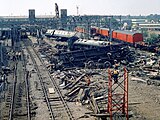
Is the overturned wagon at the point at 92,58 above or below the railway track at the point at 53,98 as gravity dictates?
above

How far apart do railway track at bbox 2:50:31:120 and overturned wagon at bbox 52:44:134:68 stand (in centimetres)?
531

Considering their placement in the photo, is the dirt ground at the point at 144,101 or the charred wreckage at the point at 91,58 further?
the charred wreckage at the point at 91,58

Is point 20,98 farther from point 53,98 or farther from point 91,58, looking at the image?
point 91,58

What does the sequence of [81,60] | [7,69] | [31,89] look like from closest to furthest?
[31,89]
[7,69]
[81,60]

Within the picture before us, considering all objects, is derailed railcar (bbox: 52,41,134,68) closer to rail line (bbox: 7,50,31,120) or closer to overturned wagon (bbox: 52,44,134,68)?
overturned wagon (bbox: 52,44,134,68)

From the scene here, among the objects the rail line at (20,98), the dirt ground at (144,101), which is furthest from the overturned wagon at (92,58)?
the dirt ground at (144,101)

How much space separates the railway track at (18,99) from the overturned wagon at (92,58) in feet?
17.4

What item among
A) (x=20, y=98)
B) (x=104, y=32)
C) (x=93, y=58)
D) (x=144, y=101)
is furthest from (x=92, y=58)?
(x=104, y=32)

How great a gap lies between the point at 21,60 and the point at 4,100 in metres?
18.4

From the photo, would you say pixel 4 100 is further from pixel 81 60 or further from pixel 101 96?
pixel 81 60

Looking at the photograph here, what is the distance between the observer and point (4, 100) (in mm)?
21328

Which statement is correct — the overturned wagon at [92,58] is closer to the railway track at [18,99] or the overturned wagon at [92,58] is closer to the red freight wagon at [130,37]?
the railway track at [18,99]

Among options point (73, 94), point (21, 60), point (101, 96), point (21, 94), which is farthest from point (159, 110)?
point (21, 60)

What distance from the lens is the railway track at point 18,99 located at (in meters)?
18.2
